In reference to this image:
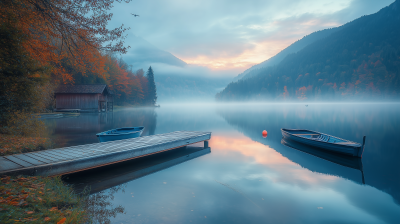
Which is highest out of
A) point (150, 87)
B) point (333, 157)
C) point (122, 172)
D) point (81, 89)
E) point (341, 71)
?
point (341, 71)

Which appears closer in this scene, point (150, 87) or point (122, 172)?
point (122, 172)

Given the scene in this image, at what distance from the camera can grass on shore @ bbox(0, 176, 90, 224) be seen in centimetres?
378

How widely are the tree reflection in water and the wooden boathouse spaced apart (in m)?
39.0

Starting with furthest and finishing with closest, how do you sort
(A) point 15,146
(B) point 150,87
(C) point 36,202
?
(B) point 150,87
(A) point 15,146
(C) point 36,202

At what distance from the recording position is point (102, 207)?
18.6ft

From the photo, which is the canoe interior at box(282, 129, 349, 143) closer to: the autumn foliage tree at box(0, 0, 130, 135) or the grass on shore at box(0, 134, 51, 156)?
the autumn foliage tree at box(0, 0, 130, 135)

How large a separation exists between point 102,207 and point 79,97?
42.6m

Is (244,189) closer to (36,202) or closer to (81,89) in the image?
(36,202)

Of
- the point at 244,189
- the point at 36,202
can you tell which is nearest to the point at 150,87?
the point at 244,189

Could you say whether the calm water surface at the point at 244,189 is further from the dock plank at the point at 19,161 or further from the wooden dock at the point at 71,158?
the dock plank at the point at 19,161

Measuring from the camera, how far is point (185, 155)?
11.9 m

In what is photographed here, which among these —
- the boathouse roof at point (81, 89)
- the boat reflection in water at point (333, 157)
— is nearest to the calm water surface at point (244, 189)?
the boat reflection in water at point (333, 157)

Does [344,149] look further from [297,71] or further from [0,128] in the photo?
[297,71]

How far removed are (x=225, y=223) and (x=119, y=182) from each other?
431 cm
